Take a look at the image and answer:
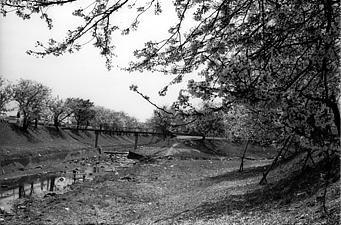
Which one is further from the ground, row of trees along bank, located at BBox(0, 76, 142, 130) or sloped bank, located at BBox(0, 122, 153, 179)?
row of trees along bank, located at BBox(0, 76, 142, 130)

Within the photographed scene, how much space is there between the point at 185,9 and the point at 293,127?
232 centimetres

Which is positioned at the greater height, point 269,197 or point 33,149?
point 269,197

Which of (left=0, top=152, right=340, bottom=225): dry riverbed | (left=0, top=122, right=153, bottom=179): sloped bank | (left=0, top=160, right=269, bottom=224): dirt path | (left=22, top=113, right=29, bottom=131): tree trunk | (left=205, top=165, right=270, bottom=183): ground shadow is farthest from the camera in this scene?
(left=22, top=113, right=29, bottom=131): tree trunk

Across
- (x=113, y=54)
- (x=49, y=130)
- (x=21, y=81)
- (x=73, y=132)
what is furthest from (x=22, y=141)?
(x=113, y=54)

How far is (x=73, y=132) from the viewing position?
75.1m

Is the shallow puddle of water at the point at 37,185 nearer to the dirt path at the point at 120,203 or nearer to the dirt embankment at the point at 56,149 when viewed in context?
the dirt path at the point at 120,203

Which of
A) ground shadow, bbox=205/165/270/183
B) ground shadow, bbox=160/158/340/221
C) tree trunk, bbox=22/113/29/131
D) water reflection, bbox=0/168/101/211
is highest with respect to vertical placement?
tree trunk, bbox=22/113/29/131

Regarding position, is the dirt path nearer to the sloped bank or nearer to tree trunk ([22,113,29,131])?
the sloped bank

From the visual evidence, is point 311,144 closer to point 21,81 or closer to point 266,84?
point 266,84

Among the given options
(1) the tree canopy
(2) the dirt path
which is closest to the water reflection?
(2) the dirt path

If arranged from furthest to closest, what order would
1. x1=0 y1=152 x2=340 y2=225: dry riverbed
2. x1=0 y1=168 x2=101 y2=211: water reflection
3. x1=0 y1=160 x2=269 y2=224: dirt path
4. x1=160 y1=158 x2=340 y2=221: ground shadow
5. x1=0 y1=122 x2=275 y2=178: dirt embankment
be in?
1. x1=0 y1=122 x2=275 y2=178: dirt embankment
2. x1=0 y1=168 x2=101 y2=211: water reflection
3. x1=0 y1=160 x2=269 y2=224: dirt path
4. x1=160 y1=158 x2=340 y2=221: ground shadow
5. x1=0 y1=152 x2=340 y2=225: dry riverbed

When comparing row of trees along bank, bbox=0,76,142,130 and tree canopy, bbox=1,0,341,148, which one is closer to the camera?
tree canopy, bbox=1,0,341,148

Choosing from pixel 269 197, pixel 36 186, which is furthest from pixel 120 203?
pixel 36 186

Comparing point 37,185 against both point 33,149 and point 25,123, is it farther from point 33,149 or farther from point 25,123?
point 25,123
